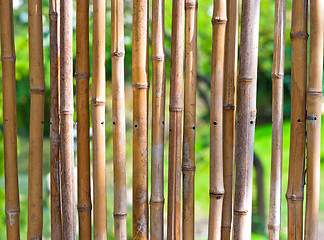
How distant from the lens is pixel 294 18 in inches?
33.1

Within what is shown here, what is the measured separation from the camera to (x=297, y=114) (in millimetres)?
857

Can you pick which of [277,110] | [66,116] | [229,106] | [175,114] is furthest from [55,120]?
[277,110]

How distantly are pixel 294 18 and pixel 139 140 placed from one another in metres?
0.45

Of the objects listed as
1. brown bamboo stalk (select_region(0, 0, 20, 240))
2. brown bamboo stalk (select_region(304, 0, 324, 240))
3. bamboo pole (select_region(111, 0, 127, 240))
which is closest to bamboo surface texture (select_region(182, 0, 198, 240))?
bamboo pole (select_region(111, 0, 127, 240))

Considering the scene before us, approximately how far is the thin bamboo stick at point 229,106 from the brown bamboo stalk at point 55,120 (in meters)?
0.41

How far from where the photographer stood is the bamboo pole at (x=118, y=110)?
0.88 meters

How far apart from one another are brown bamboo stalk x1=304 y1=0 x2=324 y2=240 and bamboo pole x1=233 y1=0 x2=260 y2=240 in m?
0.12

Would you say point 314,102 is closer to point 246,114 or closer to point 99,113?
point 246,114

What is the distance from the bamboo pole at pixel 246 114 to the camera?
0.85m

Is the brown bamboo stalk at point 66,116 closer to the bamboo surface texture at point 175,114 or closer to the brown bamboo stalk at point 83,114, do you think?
the brown bamboo stalk at point 83,114

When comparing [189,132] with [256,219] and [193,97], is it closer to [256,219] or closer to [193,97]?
[193,97]

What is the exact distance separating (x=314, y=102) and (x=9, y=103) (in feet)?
2.38

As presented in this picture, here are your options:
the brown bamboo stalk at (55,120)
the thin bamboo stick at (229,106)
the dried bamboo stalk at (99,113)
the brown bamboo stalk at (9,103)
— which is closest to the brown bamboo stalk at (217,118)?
the thin bamboo stick at (229,106)

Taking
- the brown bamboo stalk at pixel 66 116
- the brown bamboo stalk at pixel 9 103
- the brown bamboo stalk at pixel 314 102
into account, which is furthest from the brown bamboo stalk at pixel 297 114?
the brown bamboo stalk at pixel 9 103
